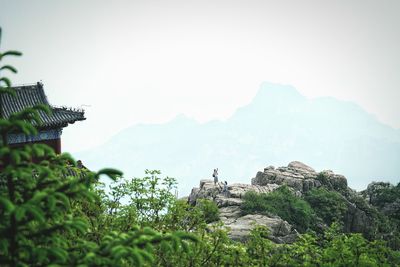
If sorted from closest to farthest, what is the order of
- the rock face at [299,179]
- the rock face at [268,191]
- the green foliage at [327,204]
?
the rock face at [268,191] < the green foliage at [327,204] < the rock face at [299,179]

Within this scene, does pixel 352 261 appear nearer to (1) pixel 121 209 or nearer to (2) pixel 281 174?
(1) pixel 121 209

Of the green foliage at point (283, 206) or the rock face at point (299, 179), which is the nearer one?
the green foliage at point (283, 206)

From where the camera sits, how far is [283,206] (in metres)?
43.5

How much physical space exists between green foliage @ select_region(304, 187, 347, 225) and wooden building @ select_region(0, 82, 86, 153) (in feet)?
99.1

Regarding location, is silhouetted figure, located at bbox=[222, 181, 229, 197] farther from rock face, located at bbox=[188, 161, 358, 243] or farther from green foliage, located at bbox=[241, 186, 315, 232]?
green foliage, located at bbox=[241, 186, 315, 232]

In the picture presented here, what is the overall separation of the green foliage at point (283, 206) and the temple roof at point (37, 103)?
62.9 feet

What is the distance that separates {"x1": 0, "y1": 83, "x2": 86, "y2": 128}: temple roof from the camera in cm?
3319

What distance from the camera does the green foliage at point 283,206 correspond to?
40.0m

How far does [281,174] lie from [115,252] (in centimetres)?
4991

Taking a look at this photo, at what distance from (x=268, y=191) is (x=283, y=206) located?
163 inches

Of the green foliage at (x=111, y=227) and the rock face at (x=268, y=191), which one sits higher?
the rock face at (x=268, y=191)

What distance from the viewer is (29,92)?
1385 inches

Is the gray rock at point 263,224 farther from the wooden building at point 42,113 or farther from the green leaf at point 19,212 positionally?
the green leaf at point 19,212

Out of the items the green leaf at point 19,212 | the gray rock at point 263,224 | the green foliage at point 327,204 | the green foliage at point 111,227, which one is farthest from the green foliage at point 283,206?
the green leaf at point 19,212
